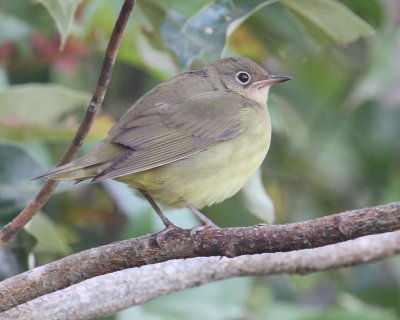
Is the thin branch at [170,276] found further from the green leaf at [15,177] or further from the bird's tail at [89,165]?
the green leaf at [15,177]

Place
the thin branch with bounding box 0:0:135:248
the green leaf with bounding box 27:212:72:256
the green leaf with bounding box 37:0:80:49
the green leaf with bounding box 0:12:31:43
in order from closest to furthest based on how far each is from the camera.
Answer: the thin branch with bounding box 0:0:135:248, the green leaf with bounding box 37:0:80:49, the green leaf with bounding box 27:212:72:256, the green leaf with bounding box 0:12:31:43

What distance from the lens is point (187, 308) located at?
423cm

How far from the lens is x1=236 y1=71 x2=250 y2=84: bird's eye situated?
4.35 m

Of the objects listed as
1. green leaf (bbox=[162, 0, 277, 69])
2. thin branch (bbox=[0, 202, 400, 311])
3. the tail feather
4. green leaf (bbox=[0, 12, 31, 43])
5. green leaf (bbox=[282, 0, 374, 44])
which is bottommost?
thin branch (bbox=[0, 202, 400, 311])

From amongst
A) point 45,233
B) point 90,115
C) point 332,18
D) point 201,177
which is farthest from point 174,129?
point 90,115

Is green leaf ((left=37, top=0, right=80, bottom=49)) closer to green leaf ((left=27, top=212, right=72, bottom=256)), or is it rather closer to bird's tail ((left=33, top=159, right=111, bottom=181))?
bird's tail ((left=33, top=159, right=111, bottom=181))

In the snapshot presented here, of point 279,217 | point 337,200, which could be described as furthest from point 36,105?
point 337,200

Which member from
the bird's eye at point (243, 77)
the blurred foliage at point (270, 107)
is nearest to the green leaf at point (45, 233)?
the blurred foliage at point (270, 107)

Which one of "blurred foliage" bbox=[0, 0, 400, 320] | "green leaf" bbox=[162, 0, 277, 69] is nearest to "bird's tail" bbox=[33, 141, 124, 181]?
"blurred foliage" bbox=[0, 0, 400, 320]

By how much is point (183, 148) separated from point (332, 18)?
73cm

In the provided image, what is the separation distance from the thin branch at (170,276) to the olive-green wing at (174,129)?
38 cm

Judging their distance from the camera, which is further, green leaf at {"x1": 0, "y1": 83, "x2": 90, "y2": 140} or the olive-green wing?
green leaf at {"x1": 0, "y1": 83, "x2": 90, "y2": 140}

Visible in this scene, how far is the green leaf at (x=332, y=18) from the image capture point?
3.39 m

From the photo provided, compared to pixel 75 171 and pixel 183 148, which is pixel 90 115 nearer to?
pixel 75 171
